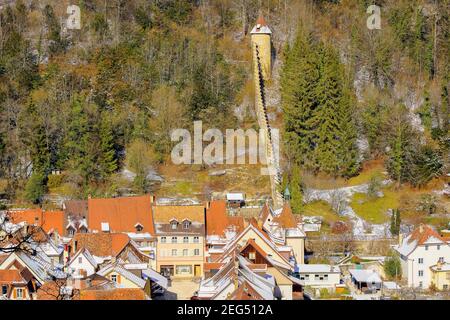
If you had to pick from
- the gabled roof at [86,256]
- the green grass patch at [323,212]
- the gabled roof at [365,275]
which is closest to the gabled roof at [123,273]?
the gabled roof at [86,256]

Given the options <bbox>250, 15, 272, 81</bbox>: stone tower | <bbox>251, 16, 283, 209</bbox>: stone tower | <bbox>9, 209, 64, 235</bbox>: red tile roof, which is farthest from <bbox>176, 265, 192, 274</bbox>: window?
<bbox>250, 15, 272, 81</bbox>: stone tower

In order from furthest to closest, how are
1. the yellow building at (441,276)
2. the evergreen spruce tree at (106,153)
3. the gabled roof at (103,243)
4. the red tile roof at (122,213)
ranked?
the evergreen spruce tree at (106,153), the red tile roof at (122,213), the yellow building at (441,276), the gabled roof at (103,243)

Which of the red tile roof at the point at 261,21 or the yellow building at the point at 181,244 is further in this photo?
the red tile roof at the point at 261,21

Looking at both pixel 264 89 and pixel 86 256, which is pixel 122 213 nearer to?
pixel 86 256

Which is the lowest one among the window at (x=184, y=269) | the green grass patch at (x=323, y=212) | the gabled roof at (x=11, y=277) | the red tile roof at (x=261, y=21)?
the window at (x=184, y=269)

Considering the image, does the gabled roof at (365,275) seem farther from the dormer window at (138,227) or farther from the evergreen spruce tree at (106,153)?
the evergreen spruce tree at (106,153)

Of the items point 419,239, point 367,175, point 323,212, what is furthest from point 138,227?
point 367,175
